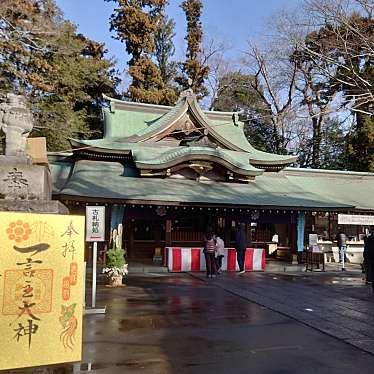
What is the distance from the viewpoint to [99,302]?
9.56 metres

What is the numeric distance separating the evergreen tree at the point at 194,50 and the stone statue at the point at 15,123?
33.0m

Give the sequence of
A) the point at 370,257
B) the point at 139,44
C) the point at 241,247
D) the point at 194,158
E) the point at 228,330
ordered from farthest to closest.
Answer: the point at 139,44 < the point at 194,158 < the point at 241,247 < the point at 370,257 < the point at 228,330

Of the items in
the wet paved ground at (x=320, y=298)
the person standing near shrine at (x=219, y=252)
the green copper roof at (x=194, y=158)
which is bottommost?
the wet paved ground at (x=320, y=298)

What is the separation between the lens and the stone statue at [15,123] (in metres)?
4.97

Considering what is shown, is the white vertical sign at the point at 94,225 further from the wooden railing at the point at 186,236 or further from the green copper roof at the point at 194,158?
the wooden railing at the point at 186,236

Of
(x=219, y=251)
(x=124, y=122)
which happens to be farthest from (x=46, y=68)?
(x=219, y=251)

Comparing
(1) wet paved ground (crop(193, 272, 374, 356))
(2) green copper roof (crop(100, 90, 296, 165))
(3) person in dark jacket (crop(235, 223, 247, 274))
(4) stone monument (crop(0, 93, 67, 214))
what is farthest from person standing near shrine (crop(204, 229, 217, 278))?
(4) stone monument (crop(0, 93, 67, 214))

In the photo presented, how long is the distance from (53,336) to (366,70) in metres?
29.9

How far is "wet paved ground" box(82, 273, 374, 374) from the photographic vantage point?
5.29 metres

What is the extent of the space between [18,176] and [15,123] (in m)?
0.82

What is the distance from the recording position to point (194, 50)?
124 feet

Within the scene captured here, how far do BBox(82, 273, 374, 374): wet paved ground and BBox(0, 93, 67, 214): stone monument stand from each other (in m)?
2.16

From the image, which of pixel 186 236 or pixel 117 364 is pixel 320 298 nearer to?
pixel 117 364

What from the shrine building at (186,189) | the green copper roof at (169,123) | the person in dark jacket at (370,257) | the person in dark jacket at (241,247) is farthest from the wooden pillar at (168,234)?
the person in dark jacket at (370,257)
